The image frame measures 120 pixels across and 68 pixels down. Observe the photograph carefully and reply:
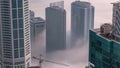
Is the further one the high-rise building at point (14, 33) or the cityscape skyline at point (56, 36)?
the high-rise building at point (14, 33)

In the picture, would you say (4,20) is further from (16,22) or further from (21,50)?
(21,50)

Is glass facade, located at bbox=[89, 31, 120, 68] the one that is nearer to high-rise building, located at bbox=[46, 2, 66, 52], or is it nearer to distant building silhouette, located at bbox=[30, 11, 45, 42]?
high-rise building, located at bbox=[46, 2, 66, 52]

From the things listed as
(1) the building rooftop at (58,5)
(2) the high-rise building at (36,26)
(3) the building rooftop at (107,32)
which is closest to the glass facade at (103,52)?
(3) the building rooftop at (107,32)

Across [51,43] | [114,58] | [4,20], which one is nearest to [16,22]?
[4,20]

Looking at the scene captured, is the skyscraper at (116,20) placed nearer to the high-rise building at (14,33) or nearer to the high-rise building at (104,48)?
the high-rise building at (104,48)

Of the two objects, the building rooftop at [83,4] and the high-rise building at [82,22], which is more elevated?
the building rooftop at [83,4]

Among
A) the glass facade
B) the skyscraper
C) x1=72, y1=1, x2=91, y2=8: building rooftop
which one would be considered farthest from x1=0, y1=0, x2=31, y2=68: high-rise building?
the skyscraper

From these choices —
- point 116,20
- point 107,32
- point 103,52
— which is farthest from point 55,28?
point 103,52

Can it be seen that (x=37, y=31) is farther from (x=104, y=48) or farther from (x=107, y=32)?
(x=104, y=48)
